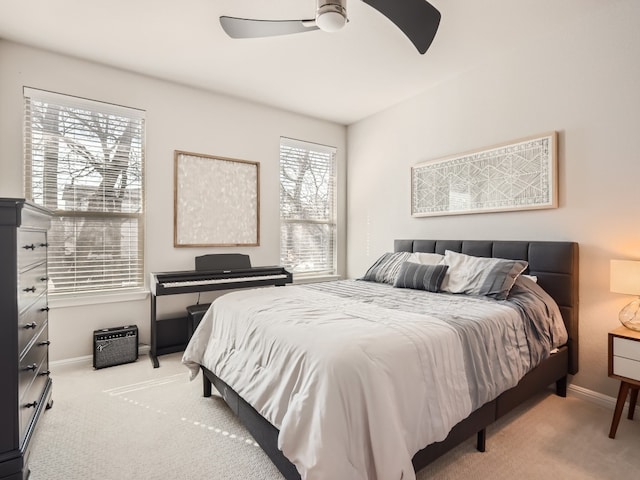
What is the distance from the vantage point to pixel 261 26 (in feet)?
7.06

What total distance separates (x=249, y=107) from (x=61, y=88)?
1.85 metres

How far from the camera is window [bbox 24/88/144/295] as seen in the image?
2967mm

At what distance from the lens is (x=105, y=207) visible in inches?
128

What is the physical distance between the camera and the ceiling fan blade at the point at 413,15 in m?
1.88

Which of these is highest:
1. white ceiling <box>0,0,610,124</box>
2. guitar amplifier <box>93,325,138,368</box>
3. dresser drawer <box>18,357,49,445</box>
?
white ceiling <box>0,0,610,124</box>

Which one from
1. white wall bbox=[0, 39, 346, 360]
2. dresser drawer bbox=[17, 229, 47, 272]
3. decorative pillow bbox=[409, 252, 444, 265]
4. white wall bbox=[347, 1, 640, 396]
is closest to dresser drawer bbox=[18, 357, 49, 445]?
dresser drawer bbox=[17, 229, 47, 272]

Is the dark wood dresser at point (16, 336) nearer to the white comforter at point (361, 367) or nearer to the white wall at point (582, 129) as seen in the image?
the white comforter at point (361, 367)

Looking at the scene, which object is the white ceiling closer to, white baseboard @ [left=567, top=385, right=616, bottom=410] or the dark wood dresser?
the dark wood dresser

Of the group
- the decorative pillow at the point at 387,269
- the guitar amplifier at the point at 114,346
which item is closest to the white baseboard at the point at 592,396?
the decorative pillow at the point at 387,269

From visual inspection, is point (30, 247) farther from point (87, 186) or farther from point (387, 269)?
point (387, 269)

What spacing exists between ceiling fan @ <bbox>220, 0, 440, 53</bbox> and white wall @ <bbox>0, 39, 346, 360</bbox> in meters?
1.66

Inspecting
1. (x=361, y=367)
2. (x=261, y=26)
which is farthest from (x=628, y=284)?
(x=261, y=26)

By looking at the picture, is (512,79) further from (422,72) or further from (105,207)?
(105,207)

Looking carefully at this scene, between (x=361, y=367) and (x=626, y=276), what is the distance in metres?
1.91
